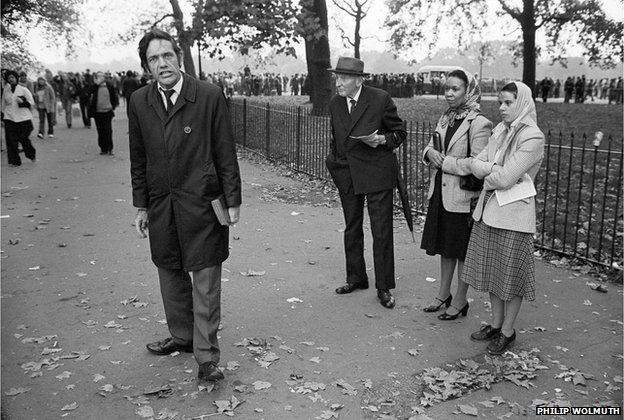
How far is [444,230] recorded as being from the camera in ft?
16.6

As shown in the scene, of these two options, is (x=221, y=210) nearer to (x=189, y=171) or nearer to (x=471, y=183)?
(x=189, y=171)

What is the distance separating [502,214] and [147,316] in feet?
9.74

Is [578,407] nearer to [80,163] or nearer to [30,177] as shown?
[30,177]

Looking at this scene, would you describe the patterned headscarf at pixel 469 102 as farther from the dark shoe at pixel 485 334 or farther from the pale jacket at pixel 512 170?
the dark shoe at pixel 485 334

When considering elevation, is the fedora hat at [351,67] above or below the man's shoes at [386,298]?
above

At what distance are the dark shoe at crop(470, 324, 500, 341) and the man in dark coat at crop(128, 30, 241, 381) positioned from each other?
6.41 ft

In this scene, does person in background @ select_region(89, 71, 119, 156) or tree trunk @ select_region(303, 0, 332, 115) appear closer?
person in background @ select_region(89, 71, 119, 156)

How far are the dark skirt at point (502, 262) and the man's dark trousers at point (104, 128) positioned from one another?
12.3m

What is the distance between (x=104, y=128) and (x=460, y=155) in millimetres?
12232

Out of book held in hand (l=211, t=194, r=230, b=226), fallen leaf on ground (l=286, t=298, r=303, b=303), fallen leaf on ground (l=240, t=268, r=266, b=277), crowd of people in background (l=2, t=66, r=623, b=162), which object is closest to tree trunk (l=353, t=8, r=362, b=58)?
crowd of people in background (l=2, t=66, r=623, b=162)

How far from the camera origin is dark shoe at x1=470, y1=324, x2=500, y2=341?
185 inches

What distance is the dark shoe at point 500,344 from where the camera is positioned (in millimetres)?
4488

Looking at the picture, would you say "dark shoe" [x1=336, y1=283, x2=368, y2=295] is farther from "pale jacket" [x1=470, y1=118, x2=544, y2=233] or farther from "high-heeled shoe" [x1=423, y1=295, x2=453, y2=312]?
"pale jacket" [x1=470, y1=118, x2=544, y2=233]

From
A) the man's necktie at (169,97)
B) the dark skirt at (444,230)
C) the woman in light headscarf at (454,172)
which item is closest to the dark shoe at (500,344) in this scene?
the woman in light headscarf at (454,172)
